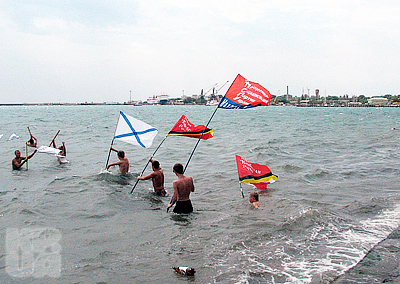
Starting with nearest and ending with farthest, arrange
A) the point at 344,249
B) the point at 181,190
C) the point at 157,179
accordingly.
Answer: the point at 344,249, the point at 181,190, the point at 157,179

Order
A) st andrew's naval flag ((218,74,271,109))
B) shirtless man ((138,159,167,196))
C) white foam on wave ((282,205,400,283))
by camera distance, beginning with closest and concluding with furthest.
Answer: white foam on wave ((282,205,400,283)), st andrew's naval flag ((218,74,271,109)), shirtless man ((138,159,167,196))

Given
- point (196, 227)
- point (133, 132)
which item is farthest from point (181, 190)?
point (133, 132)

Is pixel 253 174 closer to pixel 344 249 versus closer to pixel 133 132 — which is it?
pixel 133 132

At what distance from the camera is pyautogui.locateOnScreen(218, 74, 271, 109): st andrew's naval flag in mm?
8406

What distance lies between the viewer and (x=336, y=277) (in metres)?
5.58

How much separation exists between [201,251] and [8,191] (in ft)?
27.6

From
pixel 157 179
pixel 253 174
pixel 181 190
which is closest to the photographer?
pixel 181 190

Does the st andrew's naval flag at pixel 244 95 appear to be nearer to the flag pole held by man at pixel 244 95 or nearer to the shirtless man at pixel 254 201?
the flag pole held by man at pixel 244 95

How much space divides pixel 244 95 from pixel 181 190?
308 centimetres

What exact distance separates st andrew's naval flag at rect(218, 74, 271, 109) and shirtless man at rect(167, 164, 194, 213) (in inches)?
84.6

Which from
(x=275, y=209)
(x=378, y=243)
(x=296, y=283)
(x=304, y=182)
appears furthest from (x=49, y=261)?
(x=304, y=182)

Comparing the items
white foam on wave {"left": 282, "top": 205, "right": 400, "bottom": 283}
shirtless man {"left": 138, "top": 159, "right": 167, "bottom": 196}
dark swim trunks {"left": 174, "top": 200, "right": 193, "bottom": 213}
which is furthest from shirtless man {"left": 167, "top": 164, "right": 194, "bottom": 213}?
white foam on wave {"left": 282, "top": 205, "right": 400, "bottom": 283}

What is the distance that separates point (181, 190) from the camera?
8562mm

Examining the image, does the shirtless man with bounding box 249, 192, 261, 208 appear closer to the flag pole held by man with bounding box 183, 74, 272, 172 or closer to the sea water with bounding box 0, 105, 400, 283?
the sea water with bounding box 0, 105, 400, 283
